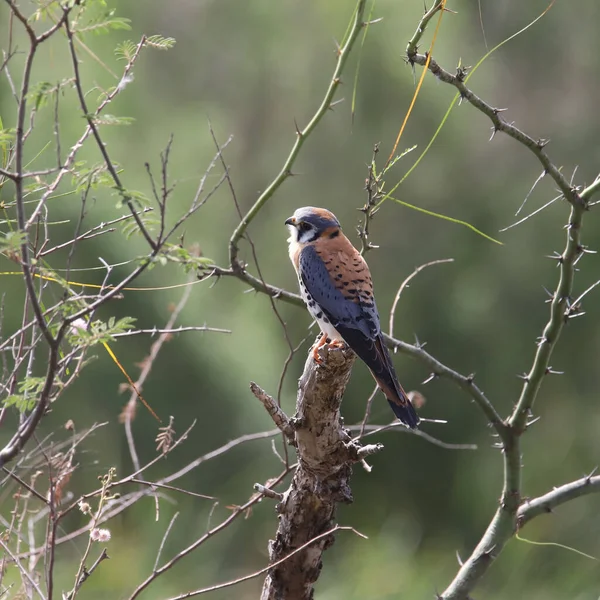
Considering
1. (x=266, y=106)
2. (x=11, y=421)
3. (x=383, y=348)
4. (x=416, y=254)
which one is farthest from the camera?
(x=266, y=106)

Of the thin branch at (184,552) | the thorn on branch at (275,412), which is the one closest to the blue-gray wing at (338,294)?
the thorn on branch at (275,412)

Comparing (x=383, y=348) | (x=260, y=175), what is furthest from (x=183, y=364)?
(x=383, y=348)

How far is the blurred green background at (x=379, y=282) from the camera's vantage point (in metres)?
4.35

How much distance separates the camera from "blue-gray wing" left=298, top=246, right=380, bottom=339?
237cm

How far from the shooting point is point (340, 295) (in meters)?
2.45

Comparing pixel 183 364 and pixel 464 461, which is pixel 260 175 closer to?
pixel 183 364

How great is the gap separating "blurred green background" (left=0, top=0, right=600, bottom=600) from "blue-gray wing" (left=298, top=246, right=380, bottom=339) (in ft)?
5.67

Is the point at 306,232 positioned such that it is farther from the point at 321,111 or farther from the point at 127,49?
the point at 127,49

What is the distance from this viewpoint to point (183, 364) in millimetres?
4359

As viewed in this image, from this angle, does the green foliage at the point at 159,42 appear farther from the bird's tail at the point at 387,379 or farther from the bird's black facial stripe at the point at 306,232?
the bird's black facial stripe at the point at 306,232

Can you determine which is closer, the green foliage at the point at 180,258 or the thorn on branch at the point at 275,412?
the green foliage at the point at 180,258

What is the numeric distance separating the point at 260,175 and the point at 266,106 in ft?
1.54

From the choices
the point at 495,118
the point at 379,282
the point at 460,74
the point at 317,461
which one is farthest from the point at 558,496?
the point at 379,282

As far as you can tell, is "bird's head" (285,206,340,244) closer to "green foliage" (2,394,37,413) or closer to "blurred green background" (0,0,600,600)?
"green foliage" (2,394,37,413)
